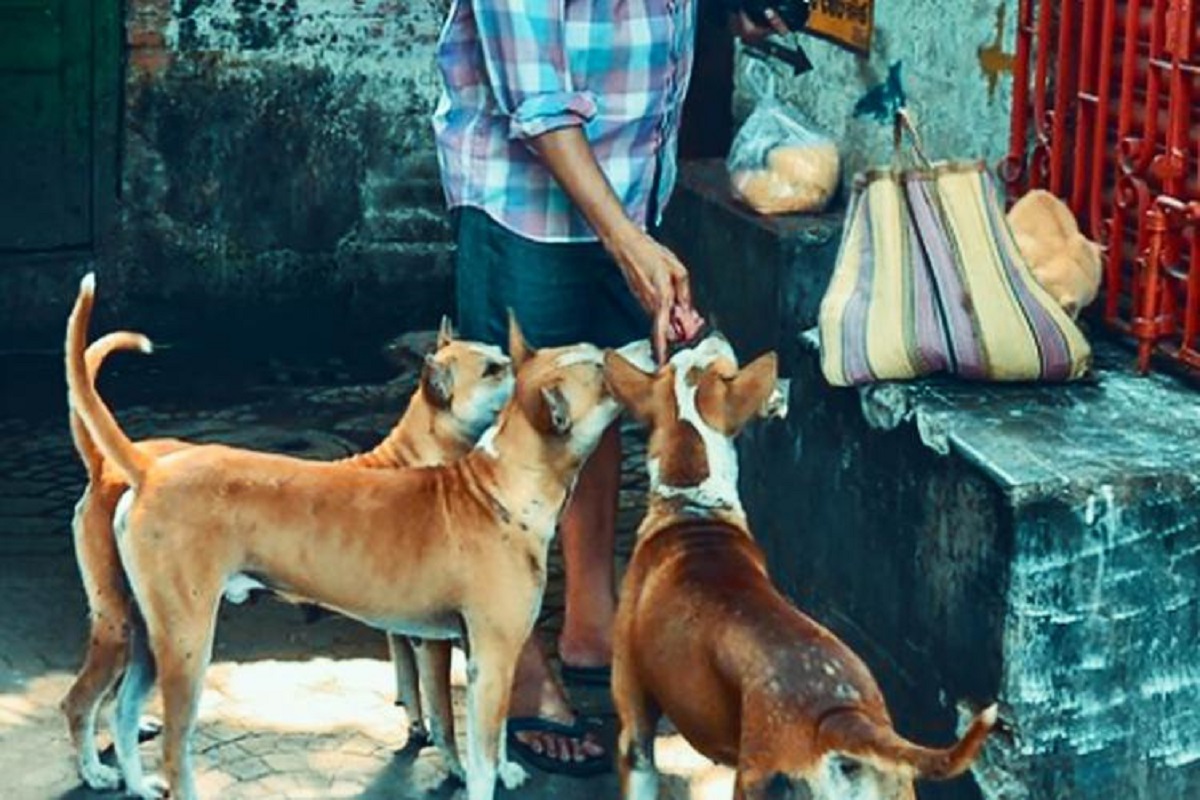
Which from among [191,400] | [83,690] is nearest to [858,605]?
[83,690]

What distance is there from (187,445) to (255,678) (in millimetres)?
942

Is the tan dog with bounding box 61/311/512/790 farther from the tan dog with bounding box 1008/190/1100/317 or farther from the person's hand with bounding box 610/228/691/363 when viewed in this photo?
the tan dog with bounding box 1008/190/1100/317

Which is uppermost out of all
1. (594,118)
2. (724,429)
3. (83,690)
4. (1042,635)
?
(594,118)

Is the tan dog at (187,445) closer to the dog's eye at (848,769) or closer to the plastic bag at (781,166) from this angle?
the plastic bag at (781,166)

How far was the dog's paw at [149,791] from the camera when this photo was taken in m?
5.16

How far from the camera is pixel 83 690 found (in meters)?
5.14

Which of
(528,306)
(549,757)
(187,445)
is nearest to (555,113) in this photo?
(528,306)

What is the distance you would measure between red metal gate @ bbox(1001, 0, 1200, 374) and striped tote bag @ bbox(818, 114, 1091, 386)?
0.23 metres

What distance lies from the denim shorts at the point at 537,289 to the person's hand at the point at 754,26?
68 cm

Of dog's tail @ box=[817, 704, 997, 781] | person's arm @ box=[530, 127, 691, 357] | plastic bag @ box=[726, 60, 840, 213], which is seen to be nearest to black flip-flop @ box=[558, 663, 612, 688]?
person's arm @ box=[530, 127, 691, 357]

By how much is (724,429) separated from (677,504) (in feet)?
0.56

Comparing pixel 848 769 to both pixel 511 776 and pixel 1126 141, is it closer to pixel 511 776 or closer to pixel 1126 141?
pixel 511 776

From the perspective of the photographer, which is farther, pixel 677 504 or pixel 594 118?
pixel 594 118

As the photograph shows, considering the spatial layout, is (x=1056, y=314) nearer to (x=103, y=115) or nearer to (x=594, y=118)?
(x=594, y=118)
